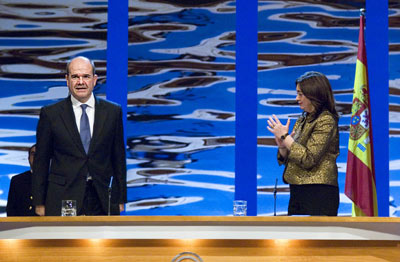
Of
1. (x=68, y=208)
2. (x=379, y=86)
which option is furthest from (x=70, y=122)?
(x=379, y=86)

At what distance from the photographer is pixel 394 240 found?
113 inches

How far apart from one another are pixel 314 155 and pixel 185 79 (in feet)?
6.13

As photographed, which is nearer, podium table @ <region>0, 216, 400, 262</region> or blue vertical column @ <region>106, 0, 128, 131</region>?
podium table @ <region>0, 216, 400, 262</region>

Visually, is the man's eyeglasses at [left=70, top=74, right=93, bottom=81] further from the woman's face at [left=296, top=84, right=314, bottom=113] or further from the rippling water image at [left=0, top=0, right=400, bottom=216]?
the rippling water image at [left=0, top=0, right=400, bottom=216]

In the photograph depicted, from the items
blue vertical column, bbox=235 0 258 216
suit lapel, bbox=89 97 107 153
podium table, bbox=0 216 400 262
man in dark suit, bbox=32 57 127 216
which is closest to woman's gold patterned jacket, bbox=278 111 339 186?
podium table, bbox=0 216 400 262

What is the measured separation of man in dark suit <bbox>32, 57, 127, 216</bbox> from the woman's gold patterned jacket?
927 millimetres

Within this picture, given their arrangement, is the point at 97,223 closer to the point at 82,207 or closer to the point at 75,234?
the point at 75,234

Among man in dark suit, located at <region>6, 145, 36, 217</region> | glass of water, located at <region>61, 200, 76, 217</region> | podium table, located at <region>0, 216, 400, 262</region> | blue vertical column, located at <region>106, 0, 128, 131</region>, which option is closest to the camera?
podium table, located at <region>0, 216, 400, 262</region>

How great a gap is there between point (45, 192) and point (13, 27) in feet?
7.42

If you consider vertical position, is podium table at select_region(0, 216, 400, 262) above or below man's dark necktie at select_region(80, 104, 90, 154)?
below

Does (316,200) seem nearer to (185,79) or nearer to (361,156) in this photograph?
(361,156)

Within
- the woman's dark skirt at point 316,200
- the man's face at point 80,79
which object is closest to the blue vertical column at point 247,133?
the woman's dark skirt at point 316,200

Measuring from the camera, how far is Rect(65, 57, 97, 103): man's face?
139 inches

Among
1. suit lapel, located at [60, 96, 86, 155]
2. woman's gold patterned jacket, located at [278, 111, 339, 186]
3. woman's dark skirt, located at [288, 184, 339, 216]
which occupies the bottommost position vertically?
woman's dark skirt, located at [288, 184, 339, 216]
